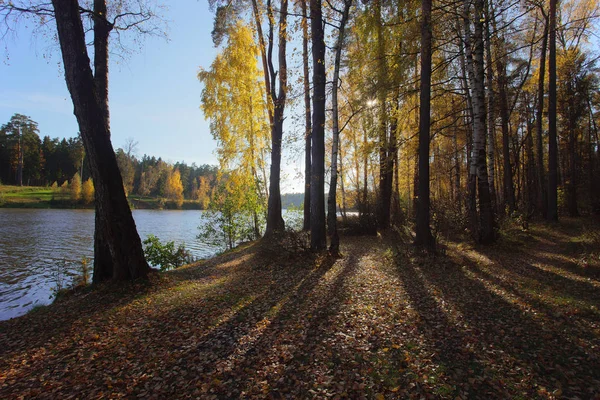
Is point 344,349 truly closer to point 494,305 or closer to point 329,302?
point 329,302

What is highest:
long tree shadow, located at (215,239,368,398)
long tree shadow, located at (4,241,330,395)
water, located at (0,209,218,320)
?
long tree shadow, located at (215,239,368,398)

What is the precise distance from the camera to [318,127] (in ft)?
27.6

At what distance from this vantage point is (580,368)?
286 centimetres

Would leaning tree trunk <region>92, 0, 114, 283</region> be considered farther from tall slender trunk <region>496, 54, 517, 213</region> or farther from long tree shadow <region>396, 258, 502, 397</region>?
tall slender trunk <region>496, 54, 517, 213</region>

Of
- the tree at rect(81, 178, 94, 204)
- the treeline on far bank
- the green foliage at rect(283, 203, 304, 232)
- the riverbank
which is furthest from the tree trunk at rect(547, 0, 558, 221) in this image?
→ the tree at rect(81, 178, 94, 204)

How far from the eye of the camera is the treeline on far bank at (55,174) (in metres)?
51.6

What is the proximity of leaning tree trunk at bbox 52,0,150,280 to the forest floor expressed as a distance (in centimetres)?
65

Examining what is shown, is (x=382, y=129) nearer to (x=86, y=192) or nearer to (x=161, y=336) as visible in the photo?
(x=161, y=336)

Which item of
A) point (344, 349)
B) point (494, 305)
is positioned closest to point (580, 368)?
point (494, 305)

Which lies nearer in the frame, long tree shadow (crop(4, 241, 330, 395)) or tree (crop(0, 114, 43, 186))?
long tree shadow (crop(4, 241, 330, 395))

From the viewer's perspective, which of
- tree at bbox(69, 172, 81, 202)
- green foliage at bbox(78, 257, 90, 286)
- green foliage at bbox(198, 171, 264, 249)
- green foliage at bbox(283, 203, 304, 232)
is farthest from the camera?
tree at bbox(69, 172, 81, 202)

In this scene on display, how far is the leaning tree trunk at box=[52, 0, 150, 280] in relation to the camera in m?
5.57

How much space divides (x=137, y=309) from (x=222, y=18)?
42.4 ft

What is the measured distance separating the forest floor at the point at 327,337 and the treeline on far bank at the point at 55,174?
4400cm
